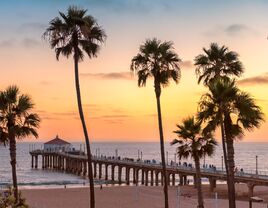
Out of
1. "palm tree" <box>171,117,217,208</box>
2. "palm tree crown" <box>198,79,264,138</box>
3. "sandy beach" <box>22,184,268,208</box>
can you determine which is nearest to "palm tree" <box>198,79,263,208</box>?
"palm tree crown" <box>198,79,264,138</box>

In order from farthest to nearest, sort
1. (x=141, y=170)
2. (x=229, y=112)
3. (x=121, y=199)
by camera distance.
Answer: (x=141, y=170) → (x=121, y=199) → (x=229, y=112)

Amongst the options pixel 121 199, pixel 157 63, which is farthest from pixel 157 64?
pixel 121 199

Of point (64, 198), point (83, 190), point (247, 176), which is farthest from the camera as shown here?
point (83, 190)

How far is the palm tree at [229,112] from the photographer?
21406 millimetres

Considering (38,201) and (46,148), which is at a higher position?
(46,148)

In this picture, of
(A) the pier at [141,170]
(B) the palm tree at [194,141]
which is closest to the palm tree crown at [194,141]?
(B) the palm tree at [194,141]

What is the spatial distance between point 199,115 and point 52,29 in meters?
9.29

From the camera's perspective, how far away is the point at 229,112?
71.8 feet

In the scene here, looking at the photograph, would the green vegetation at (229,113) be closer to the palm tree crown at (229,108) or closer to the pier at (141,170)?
the palm tree crown at (229,108)

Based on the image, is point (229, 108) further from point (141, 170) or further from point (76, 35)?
point (141, 170)

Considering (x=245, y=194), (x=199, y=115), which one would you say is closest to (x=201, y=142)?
(x=199, y=115)

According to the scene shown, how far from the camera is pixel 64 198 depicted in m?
52.7

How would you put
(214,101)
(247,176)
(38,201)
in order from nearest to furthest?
(214,101)
(38,201)
(247,176)

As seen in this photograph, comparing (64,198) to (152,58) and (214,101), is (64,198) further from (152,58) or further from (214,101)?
(214,101)
